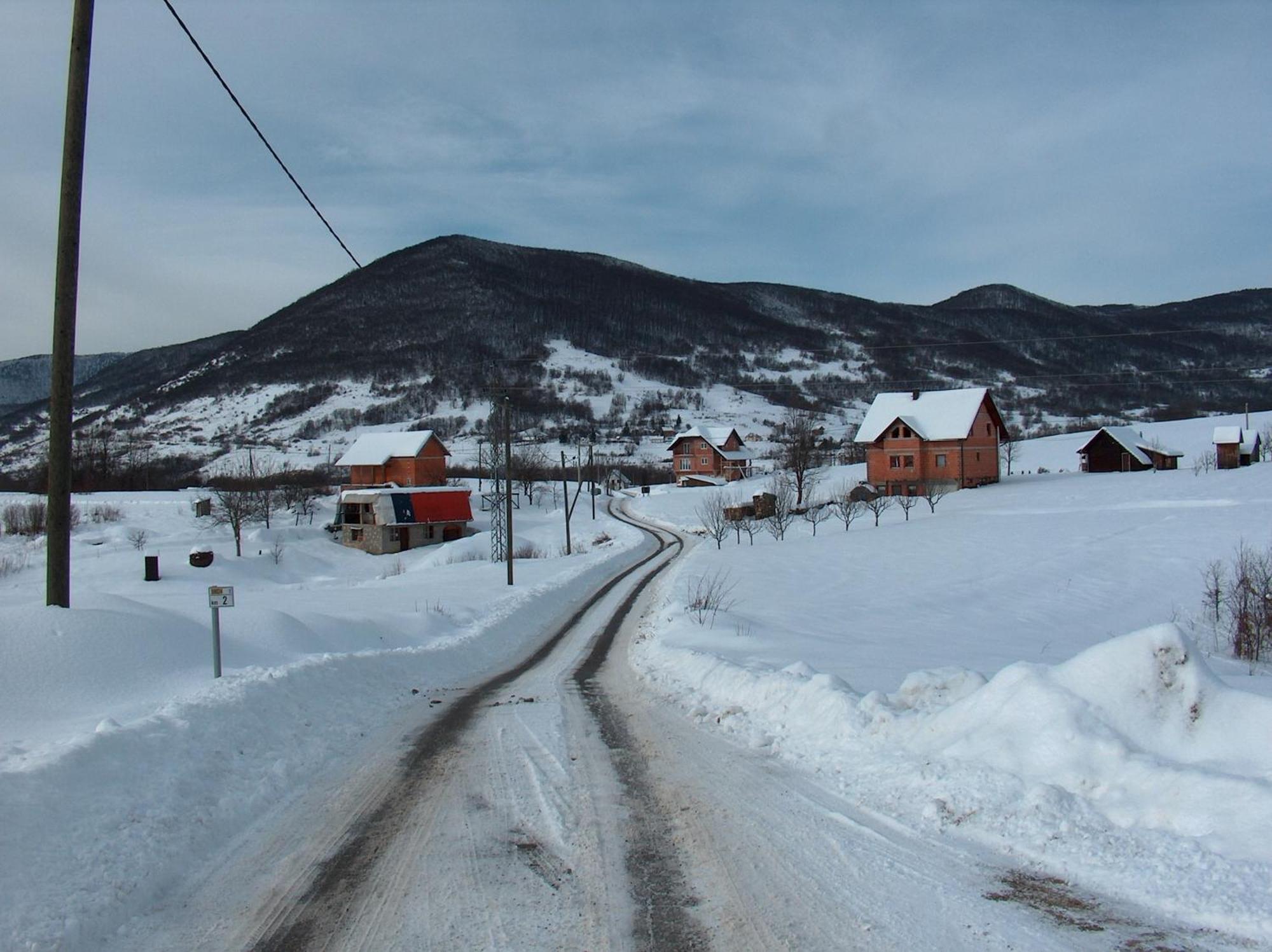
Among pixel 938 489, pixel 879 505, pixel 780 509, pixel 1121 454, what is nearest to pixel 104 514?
pixel 780 509

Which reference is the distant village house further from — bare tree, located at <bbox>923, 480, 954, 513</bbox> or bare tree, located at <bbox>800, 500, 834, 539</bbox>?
bare tree, located at <bbox>800, 500, 834, 539</bbox>

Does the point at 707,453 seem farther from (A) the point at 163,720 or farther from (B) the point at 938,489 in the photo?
(A) the point at 163,720

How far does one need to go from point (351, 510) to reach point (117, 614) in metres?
59.6

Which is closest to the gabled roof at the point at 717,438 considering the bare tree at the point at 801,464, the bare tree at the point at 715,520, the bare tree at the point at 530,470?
the bare tree at the point at 801,464

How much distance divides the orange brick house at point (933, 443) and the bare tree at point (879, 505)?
5086mm

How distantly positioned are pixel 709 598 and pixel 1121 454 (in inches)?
2719

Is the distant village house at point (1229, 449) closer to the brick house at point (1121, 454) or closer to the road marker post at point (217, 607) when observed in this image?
the brick house at point (1121, 454)

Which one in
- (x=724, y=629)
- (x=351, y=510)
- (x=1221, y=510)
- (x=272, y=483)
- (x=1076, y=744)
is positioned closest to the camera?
(x=1076, y=744)

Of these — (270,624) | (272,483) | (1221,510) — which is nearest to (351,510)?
(272,483)

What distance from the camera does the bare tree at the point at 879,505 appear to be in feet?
186

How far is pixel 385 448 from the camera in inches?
3314

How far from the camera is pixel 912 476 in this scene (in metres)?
68.4

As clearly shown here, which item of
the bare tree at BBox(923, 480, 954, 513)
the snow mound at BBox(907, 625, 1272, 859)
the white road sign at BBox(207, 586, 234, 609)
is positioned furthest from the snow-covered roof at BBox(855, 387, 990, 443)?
the white road sign at BBox(207, 586, 234, 609)

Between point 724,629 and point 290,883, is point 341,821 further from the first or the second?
point 724,629
